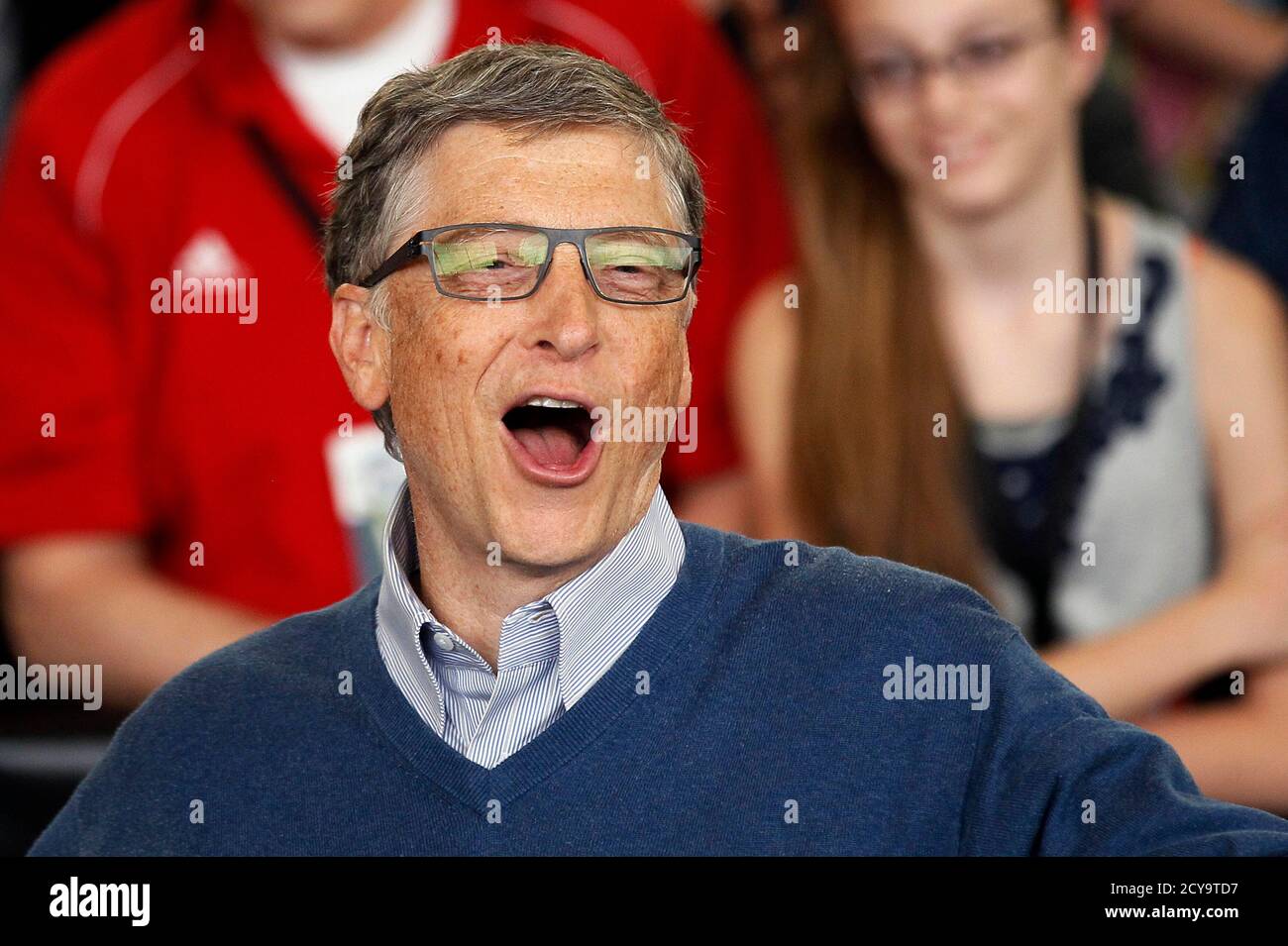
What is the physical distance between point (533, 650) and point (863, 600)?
23cm

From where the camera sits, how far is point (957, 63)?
208 cm

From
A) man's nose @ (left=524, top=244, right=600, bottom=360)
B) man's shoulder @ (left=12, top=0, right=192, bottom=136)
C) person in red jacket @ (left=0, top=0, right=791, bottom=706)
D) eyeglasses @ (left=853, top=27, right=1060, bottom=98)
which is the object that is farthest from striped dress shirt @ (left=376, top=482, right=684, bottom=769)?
man's shoulder @ (left=12, top=0, right=192, bottom=136)

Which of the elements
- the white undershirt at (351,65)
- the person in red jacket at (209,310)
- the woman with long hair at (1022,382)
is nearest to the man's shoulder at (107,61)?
the person in red jacket at (209,310)

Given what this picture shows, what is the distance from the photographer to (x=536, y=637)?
3.92 ft

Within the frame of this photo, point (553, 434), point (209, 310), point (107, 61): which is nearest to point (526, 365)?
point (553, 434)

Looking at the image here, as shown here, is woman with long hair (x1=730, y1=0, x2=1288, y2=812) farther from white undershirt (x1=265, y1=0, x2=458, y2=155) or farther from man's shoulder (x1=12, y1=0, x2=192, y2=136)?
man's shoulder (x1=12, y1=0, x2=192, y2=136)

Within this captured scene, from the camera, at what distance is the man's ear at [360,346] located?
1.32m

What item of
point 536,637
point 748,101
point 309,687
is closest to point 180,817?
point 309,687

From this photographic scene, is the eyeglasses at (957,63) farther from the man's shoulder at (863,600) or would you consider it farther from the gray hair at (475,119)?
the man's shoulder at (863,600)

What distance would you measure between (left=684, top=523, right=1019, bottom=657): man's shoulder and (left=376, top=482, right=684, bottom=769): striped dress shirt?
0.06 meters

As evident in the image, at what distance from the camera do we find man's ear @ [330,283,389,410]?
4.33 ft
